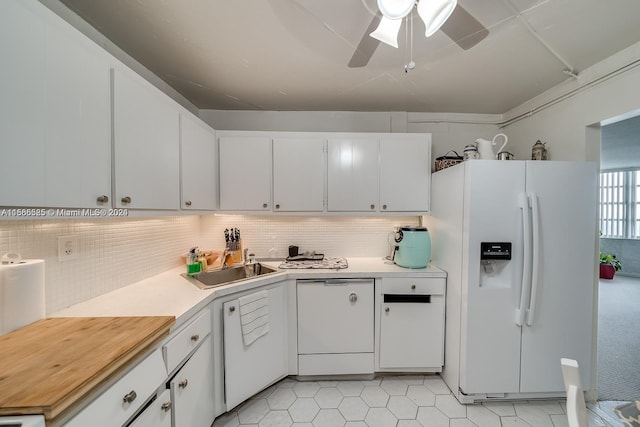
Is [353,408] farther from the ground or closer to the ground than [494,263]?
closer to the ground

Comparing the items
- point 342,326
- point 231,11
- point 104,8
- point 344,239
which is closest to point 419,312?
point 342,326

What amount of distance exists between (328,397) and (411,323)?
2.79 feet

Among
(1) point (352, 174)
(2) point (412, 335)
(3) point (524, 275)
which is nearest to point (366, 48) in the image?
(1) point (352, 174)

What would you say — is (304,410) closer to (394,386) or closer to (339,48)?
(394,386)

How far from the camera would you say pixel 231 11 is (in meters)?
1.20

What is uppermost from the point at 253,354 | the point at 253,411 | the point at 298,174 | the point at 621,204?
the point at 298,174

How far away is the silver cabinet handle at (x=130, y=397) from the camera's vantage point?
2.54ft

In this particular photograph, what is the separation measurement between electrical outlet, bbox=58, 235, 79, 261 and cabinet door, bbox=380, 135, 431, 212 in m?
2.10

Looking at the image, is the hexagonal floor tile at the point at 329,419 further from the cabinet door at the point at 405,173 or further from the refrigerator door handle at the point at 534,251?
the cabinet door at the point at 405,173

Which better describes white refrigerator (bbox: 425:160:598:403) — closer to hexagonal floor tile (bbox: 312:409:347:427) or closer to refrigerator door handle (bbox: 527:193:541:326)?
refrigerator door handle (bbox: 527:193:541:326)

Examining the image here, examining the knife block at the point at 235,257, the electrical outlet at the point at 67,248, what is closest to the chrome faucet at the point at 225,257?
the knife block at the point at 235,257

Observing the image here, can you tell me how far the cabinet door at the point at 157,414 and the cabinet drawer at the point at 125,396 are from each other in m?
0.06

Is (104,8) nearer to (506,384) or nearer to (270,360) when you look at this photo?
(270,360)

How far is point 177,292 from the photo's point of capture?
4.59ft
